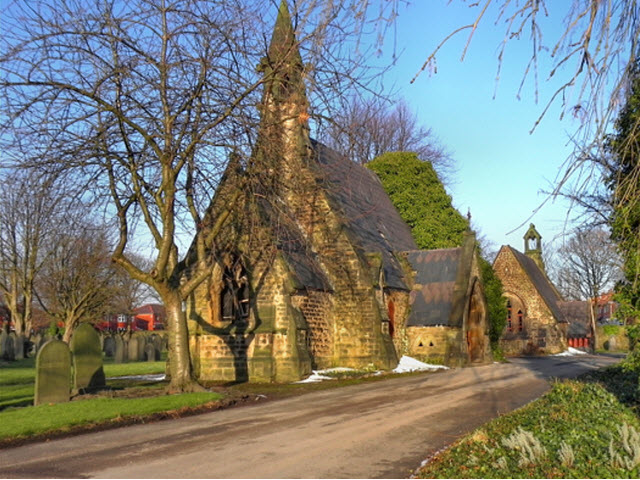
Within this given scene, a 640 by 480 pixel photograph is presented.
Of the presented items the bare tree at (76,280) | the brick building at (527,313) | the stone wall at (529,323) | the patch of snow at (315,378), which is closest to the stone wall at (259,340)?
the patch of snow at (315,378)

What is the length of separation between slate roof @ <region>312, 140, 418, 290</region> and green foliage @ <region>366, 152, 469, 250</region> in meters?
1.24

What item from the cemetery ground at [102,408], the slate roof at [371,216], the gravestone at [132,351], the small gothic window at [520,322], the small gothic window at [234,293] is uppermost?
the slate roof at [371,216]

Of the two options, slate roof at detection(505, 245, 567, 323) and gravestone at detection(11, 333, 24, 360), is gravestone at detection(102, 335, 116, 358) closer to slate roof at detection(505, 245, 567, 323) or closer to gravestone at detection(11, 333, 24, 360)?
gravestone at detection(11, 333, 24, 360)

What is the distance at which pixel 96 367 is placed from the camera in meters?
15.3

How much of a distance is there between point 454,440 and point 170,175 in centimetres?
853

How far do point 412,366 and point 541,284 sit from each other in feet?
78.8

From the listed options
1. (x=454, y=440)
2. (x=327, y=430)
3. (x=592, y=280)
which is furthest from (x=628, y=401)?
(x=592, y=280)

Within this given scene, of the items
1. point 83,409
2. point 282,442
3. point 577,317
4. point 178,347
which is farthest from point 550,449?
point 577,317

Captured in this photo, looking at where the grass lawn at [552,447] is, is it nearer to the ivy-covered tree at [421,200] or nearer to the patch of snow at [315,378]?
the patch of snow at [315,378]

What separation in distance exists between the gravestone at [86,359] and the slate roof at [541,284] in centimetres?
3412

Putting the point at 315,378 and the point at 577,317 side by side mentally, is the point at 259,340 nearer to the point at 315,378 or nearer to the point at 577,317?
the point at 315,378

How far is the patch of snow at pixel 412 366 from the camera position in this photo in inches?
926

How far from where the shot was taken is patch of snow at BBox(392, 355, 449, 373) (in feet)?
77.2

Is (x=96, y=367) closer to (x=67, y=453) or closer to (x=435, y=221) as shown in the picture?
(x=67, y=453)
